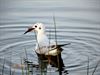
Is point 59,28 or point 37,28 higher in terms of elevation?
point 37,28

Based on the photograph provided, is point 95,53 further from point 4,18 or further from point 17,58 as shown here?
point 4,18

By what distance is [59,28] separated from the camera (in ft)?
38.6

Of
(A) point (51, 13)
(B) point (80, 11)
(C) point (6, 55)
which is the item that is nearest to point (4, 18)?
(A) point (51, 13)

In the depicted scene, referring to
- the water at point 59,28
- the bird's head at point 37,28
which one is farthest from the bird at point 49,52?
the bird's head at point 37,28

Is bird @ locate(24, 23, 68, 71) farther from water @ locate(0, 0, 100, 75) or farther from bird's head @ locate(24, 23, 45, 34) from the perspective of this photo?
bird's head @ locate(24, 23, 45, 34)

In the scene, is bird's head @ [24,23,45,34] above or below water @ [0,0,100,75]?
above

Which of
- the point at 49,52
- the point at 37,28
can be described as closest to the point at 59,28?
the point at 37,28

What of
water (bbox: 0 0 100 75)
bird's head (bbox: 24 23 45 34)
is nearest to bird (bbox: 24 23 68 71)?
water (bbox: 0 0 100 75)

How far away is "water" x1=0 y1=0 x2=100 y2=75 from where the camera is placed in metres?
9.57

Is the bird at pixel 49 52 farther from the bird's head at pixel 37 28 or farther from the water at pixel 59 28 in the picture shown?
the bird's head at pixel 37 28

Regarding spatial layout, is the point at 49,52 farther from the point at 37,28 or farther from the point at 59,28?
the point at 59,28

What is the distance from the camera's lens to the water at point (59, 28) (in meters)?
9.57

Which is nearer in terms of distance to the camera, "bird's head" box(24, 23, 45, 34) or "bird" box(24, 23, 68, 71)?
"bird" box(24, 23, 68, 71)

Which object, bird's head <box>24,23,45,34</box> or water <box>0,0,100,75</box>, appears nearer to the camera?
water <box>0,0,100,75</box>
